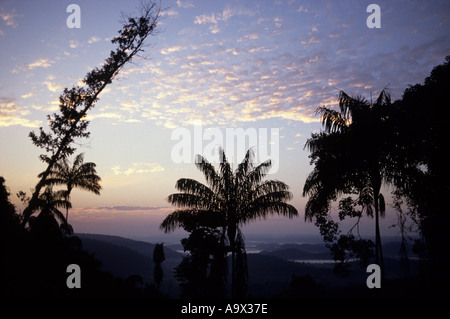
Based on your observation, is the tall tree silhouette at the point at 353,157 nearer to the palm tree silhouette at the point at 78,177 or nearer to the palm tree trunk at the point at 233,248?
the palm tree trunk at the point at 233,248

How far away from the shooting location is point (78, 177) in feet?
81.8

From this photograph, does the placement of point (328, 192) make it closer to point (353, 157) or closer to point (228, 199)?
point (353, 157)

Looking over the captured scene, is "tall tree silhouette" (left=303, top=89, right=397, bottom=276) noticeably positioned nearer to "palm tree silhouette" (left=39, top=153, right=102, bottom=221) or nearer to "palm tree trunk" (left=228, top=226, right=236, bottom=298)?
"palm tree trunk" (left=228, top=226, right=236, bottom=298)

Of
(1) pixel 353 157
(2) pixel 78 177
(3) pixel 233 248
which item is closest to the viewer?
(1) pixel 353 157

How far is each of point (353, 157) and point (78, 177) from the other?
23.9 meters

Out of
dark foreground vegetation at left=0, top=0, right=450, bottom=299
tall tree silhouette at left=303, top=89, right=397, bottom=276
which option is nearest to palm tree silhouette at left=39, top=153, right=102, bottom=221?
dark foreground vegetation at left=0, top=0, right=450, bottom=299

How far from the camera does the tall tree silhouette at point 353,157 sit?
11234mm

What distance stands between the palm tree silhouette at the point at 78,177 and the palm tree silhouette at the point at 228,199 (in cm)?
1461

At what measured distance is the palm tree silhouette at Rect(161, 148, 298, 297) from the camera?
14.3m

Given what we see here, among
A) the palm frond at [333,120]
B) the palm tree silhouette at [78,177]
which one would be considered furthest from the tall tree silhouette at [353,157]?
the palm tree silhouette at [78,177]

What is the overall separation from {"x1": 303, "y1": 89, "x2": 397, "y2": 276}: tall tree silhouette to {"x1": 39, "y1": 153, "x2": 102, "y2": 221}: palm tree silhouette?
69.1ft

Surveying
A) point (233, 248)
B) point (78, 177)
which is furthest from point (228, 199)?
point (78, 177)
